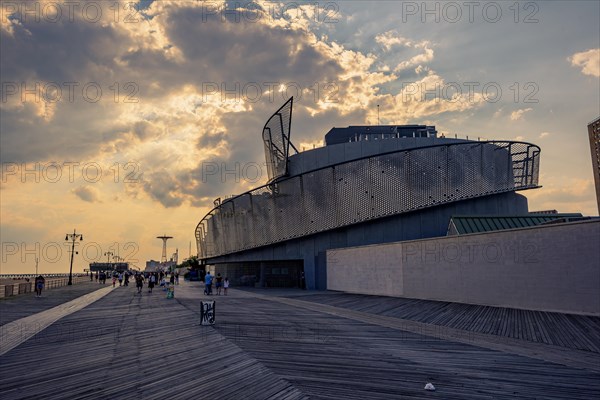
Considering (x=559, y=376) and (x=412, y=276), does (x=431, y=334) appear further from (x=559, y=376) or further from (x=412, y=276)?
(x=412, y=276)

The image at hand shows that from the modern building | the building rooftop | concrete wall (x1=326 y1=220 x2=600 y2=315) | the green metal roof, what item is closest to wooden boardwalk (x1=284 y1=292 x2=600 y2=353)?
concrete wall (x1=326 y1=220 x2=600 y2=315)

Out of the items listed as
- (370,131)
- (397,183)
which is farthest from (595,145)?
(397,183)

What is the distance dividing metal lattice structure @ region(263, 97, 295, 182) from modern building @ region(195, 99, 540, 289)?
0.12 metres

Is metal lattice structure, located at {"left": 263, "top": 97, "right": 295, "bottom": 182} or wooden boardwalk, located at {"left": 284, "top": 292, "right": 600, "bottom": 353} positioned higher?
metal lattice structure, located at {"left": 263, "top": 97, "right": 295, "bottom": 182}

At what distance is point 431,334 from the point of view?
1496 cm

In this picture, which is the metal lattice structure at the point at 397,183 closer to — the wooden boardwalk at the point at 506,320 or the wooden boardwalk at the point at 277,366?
the wooden boardwalk at the point at 506,320

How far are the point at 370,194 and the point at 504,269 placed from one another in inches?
855

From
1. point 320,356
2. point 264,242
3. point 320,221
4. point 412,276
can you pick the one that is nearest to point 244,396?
point 320,356

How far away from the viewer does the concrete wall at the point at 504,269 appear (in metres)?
17.1

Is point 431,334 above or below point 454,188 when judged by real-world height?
below

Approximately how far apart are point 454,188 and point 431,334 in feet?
97.8

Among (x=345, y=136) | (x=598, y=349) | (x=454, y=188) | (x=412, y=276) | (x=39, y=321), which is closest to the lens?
(x=598, y=349)

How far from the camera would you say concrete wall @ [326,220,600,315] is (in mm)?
17109

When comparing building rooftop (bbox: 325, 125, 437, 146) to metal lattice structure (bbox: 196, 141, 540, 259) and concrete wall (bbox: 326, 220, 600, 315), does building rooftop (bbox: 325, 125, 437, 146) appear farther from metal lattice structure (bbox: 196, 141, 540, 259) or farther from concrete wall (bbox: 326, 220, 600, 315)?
concrete wall (bbox: 326, 220, 600, 315)
